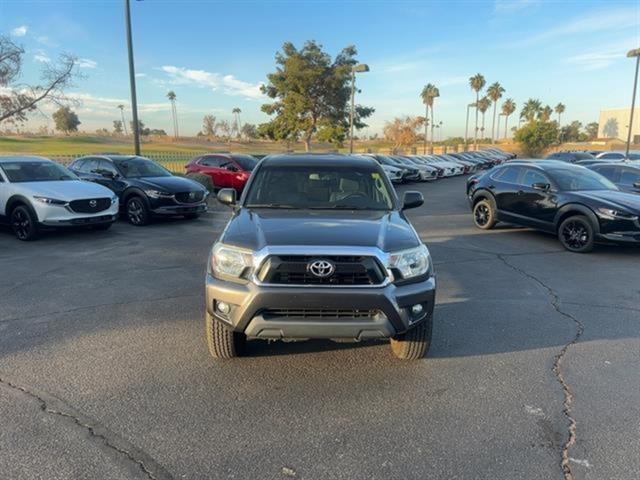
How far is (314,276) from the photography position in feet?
10.9

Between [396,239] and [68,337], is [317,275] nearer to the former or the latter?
[396,239]

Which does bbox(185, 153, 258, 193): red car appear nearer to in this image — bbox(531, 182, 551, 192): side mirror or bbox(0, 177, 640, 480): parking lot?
bbox(531, 182, 551, 192): side mirror

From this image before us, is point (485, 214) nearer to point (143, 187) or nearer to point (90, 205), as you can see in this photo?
point (143, 187)

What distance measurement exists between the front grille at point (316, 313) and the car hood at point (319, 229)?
485 millimetres

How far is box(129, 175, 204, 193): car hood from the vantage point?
10953 millimetres

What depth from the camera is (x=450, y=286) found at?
6227 mm

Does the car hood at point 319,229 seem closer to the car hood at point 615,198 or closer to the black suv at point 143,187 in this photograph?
the car hood at point 615,198

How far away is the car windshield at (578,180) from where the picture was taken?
9203 mm

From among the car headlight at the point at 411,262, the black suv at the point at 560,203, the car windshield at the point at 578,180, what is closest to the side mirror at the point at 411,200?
the car headlight at the point at 411,262

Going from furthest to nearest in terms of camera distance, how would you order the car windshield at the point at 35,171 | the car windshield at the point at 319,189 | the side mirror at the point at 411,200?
the car windshield at the point at 35,171 → the side mirror at the point at 411,200 → the car windshield at the point at 319,189

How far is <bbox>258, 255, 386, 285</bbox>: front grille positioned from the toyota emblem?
2 centimetres

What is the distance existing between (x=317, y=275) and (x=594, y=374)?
8.27ft

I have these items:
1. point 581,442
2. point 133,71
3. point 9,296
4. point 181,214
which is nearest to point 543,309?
point 581,442

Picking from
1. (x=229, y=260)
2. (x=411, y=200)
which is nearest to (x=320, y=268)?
(x=229, y=260)
